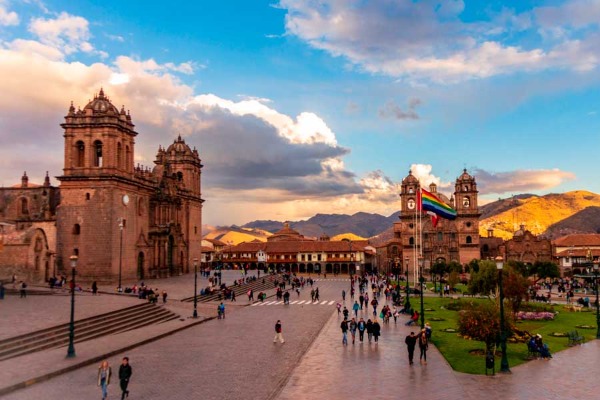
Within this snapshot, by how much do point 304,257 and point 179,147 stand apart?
3650 centimetres

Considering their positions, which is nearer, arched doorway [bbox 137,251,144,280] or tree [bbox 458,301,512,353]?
tree [bbox 458,301,512,353]

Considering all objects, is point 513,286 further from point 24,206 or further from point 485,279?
point 24,206

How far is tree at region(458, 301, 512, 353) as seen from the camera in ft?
71.2

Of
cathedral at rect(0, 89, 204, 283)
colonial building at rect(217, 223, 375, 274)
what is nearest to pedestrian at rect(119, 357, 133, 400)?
cathedral at rect(0, 89, 204, 283)

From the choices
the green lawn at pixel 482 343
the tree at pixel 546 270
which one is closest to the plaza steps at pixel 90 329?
the green lawn at pixel 482 343

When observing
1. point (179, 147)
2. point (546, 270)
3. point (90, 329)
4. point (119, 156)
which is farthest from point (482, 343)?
point (179, 147)

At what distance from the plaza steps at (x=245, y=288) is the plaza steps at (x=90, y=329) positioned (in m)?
8.21

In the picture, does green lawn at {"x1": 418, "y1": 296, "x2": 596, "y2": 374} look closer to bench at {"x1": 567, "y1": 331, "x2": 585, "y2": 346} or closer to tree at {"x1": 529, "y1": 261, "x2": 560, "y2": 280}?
bench at {"x1": 567, "y1": 331, "x2": 585, "y2": 346}

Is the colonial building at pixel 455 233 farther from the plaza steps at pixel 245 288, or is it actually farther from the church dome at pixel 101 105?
the church dome at pixel 101 105

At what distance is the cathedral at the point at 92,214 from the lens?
4528cm

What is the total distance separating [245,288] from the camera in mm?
56594

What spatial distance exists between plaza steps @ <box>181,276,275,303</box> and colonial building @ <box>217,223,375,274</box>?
31.8 m

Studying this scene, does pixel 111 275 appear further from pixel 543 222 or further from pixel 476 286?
pixel 543 222

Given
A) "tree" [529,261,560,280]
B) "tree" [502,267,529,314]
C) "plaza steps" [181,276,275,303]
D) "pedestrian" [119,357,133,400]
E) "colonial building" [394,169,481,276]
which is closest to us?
"pedestrian" [119,357,133,400]
